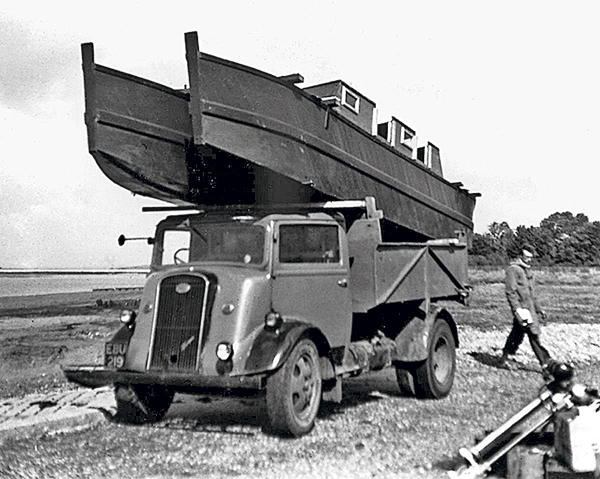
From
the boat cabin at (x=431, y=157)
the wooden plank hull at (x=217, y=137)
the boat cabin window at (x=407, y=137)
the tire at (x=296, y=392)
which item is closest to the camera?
the tire at (x=296, y=392)

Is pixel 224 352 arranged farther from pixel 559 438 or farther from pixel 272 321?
pixel 559 438

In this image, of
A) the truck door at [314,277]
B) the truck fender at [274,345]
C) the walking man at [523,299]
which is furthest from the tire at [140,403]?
the walking man at [523,299]

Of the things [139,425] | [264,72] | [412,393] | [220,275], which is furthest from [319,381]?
[264,72]

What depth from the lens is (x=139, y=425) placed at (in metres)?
7.46

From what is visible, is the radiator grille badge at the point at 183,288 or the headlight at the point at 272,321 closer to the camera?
the headlight at the point at 272,321

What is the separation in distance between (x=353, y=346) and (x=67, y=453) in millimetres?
3115

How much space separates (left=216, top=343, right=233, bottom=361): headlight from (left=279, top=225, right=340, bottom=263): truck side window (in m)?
1.15

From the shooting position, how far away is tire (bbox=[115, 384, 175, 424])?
7.29 m

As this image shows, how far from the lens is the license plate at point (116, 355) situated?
712 cm

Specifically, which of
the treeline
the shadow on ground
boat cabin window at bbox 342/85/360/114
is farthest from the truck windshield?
the treeline

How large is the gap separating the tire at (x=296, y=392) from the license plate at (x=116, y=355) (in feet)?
5.04

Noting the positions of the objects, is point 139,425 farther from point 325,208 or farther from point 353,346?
point 325,208

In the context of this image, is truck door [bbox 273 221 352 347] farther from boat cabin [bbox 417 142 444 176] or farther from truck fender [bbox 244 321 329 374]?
boat cabin [bbox 417 142 444 176]

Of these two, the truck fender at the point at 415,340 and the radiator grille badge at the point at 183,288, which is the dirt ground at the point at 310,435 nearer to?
the truck fender at the point at 415,340
